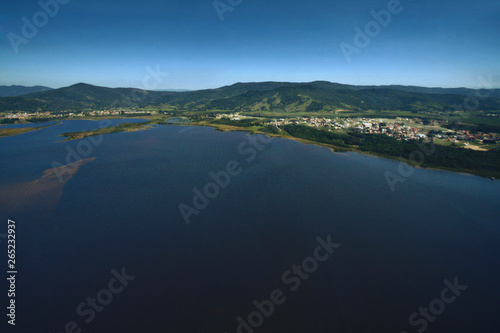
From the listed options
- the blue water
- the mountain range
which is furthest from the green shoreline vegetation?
the mountain range

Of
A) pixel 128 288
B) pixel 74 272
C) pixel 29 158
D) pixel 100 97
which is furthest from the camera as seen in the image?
pixel 100 97

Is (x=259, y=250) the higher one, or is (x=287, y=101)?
(x=287, y=101)

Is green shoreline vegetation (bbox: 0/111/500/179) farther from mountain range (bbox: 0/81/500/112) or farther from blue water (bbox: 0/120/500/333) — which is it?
mountain range (bbox: 0/81/500/112)

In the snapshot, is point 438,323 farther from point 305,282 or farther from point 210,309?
point 210,309

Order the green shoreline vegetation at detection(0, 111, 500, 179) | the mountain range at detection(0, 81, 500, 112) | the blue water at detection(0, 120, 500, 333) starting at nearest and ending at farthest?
the blue water at detection(0, 120, 500, 333)
the green shoreline vegetation at detection(0, 111, 500, 179)
the mountain range at detection(0, 81, 500, 112)

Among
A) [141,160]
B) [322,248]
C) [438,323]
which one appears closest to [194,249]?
[322,248]

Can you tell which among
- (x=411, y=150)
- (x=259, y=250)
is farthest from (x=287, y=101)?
(x=259, y=250)

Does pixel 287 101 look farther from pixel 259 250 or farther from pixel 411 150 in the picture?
pixel 259 250

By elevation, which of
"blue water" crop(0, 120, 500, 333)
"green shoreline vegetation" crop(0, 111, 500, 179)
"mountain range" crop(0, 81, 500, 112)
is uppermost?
"mountain range" crop(0, 81, 500, 112)

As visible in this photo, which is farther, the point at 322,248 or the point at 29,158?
the point at 29,158
